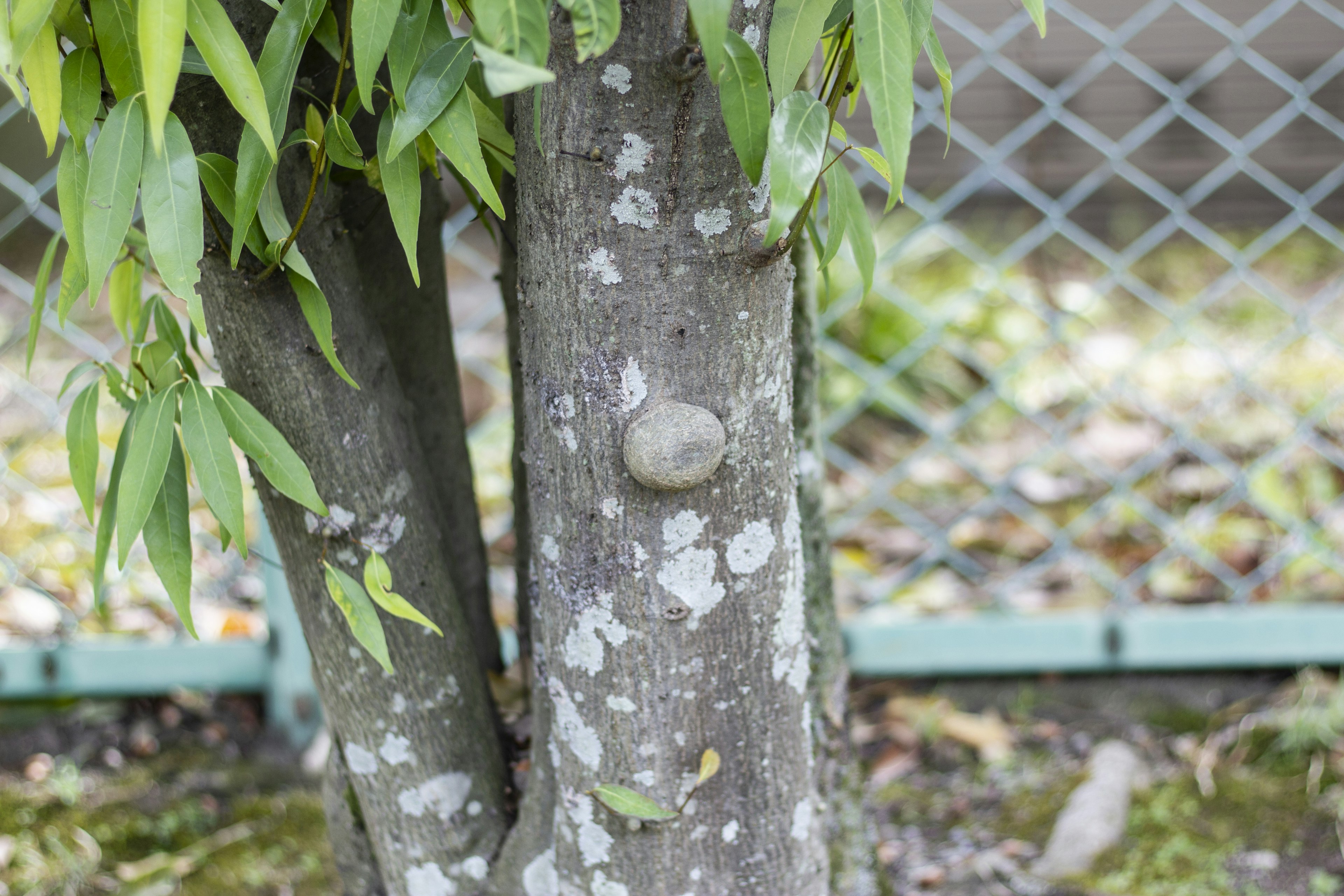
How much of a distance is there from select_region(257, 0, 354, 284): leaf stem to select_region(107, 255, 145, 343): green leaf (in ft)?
0.58

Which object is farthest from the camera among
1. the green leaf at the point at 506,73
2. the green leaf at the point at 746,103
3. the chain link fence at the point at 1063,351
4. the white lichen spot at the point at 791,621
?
the chain link fence at the point at 1063,351

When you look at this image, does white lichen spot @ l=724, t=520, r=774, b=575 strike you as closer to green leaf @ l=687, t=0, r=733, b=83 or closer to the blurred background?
the blurred background

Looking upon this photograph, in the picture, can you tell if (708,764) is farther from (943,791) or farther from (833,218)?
(943,791)

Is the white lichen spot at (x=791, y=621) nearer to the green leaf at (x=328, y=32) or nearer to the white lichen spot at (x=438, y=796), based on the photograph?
the white lichen spot at (x=438, y=796)

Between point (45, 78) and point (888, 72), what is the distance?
42cm

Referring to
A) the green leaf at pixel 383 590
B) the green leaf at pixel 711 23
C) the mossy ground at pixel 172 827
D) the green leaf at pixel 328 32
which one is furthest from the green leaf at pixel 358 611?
the mossy ground at pixel 172 827

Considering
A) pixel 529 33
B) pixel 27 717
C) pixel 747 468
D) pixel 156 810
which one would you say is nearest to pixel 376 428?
pixel 747 468

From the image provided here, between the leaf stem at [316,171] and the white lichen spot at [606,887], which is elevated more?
the leaf stem at [316,171]

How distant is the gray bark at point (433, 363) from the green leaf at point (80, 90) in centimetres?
22

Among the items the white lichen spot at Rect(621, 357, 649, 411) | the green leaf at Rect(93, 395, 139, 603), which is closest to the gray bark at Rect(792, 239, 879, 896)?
the white lichen spot at Rect(621, 357, 649, 411)

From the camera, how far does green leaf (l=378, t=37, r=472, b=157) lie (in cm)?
52

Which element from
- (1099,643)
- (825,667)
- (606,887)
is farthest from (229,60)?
(1099,643)

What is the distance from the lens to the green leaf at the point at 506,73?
40cm

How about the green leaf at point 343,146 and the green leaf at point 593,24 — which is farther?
the green leaf at point 343,146
